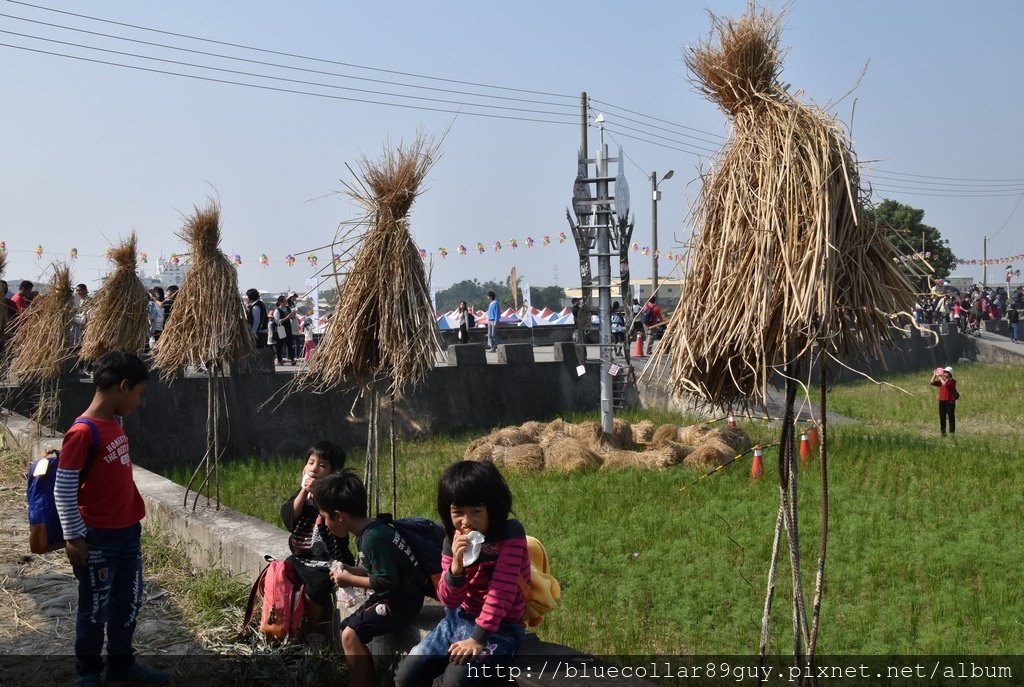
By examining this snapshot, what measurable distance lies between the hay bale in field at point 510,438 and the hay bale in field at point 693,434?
94.4 inches

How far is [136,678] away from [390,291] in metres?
2.83

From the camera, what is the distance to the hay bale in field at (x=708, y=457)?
522 inches

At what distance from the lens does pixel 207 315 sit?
8.91 m

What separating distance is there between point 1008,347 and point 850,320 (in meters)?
35.6

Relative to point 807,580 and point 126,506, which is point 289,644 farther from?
point 807,580

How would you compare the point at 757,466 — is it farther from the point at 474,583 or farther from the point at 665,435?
the point at 474,583

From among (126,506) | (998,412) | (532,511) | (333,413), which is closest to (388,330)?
(126,506)

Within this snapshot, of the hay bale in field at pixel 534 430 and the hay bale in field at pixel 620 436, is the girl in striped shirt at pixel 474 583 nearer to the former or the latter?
the hay bale in field at pixel 620 436

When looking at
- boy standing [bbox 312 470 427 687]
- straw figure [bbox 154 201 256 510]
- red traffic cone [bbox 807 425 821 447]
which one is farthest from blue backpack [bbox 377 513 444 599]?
red traffic cone [bbox 807 425 821 447]

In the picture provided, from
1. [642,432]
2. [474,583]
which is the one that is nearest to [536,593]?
[474,583]

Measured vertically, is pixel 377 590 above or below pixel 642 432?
above

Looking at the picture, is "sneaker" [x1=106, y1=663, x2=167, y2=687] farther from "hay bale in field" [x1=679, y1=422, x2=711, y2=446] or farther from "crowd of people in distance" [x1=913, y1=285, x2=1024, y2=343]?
"crowd of people in distance" [x1=913, y1=285, x2=1024, y2=343]

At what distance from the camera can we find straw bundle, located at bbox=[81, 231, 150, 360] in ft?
35.9

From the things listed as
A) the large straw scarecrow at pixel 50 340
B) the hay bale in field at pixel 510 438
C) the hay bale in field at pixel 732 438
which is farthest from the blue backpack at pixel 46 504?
the hay bale in field at pixel 732 438
